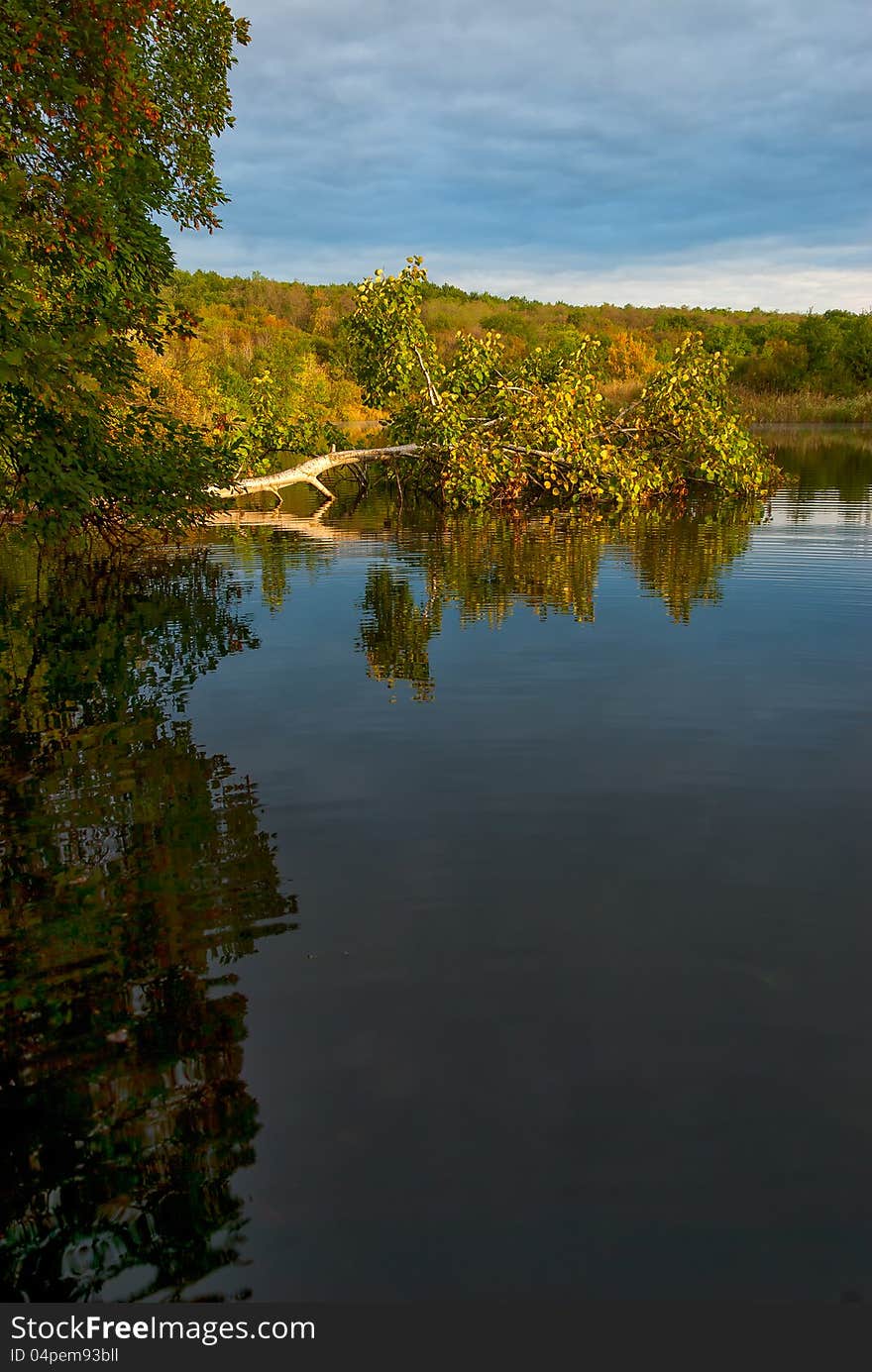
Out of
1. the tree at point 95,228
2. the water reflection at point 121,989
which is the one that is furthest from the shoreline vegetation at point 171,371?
the water reflection at point 121,989

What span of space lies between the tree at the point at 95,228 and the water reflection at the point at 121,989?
194 inches

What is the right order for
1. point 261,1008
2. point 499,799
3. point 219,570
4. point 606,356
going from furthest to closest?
point 606,356, point 219,570, point 499,799, point 261,1008

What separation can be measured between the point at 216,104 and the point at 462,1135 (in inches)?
798

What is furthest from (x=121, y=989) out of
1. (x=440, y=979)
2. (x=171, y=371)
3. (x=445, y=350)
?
(x=445, y=350)

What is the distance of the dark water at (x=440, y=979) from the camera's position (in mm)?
3615

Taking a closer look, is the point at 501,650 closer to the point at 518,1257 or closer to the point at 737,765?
the point at 737,765

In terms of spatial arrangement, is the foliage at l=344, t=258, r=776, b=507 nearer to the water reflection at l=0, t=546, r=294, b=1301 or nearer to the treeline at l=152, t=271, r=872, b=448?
the treeline at l=152, t=271, r=872, b=448

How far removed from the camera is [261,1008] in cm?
497

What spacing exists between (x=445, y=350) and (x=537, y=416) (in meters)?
75.0

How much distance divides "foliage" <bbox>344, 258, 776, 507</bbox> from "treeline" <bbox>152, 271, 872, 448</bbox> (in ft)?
3.53

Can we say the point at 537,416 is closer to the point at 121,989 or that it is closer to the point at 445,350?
the point at 121,989

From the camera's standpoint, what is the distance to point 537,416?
27469 mm

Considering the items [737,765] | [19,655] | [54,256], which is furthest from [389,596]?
[737,765]

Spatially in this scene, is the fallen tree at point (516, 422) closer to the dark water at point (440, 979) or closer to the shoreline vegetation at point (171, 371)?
the shoreline vegetation at point (171, 371)
